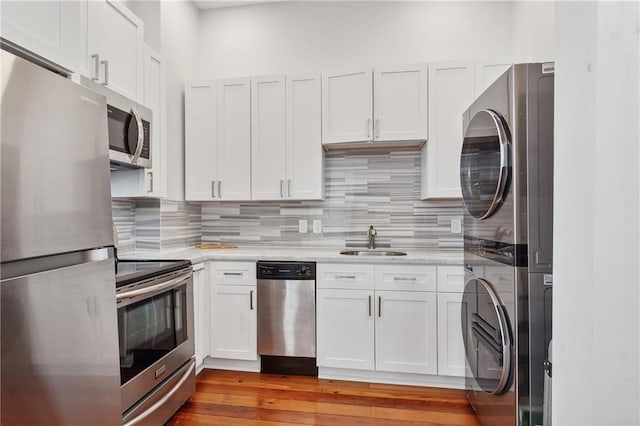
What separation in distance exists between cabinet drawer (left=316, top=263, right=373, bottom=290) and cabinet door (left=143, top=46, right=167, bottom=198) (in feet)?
4.40

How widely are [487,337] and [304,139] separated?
1950 mm

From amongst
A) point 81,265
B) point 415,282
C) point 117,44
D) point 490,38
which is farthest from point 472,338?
point 117,44

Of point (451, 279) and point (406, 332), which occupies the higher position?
point (451, 279)

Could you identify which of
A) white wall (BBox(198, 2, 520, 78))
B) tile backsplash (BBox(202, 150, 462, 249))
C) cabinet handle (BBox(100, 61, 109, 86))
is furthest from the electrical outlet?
cabinet handle (BBox(100, 61, 109, 86))

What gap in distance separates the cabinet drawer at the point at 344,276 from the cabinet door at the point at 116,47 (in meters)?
1.75

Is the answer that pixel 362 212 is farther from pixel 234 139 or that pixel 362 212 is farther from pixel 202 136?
pixel 202 136

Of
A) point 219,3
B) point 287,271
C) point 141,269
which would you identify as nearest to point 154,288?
point 141,269

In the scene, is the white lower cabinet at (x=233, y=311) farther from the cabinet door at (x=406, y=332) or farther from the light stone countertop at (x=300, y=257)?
the cabinet door at (x=406, y=332)

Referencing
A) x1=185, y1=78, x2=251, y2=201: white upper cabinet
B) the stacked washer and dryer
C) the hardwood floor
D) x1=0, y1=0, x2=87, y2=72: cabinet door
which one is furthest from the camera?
x1=185, y1=78, x2=251, y2=201: white upper cabinet

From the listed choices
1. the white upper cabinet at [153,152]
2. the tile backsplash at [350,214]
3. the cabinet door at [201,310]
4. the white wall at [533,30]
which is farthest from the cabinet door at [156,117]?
the white wall at [533,30]

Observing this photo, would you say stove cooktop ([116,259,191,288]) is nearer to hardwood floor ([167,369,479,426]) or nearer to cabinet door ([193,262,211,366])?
cabinet door ([193,262,211,366])

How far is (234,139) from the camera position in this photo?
296 centimetres

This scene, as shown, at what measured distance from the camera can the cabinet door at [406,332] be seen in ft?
7.82

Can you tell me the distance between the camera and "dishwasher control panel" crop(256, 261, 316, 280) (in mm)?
2537
